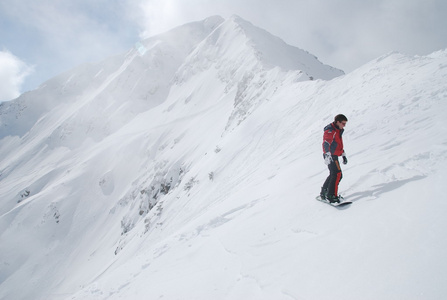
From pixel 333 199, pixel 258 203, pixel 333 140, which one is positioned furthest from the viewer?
pixel 258 203

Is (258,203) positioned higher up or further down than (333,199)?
higher up

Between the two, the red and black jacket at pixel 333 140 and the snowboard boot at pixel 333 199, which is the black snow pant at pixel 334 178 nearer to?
the snowboard boot at pixel 333 199

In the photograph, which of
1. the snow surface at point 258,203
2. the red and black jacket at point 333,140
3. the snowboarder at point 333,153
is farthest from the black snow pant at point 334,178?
the snow surface at point 258,203

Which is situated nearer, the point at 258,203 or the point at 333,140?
the point at 333,140

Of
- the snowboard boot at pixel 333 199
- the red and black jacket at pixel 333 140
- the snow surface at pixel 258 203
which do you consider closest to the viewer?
the snow surface at pixel 258 203

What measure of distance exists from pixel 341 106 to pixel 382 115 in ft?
15.9

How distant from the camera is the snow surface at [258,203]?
13.8 feet

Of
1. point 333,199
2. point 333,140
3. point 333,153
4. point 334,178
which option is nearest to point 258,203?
point 333,199

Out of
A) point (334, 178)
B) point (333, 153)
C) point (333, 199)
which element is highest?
point (333, 153)

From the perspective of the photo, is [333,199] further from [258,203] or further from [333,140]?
[258,203]

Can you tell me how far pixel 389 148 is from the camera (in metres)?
8.23

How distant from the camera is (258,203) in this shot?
8.95 meters

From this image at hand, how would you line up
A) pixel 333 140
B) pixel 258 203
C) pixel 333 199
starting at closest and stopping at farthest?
pixel 333 199
pixel 333 140
pixel 258 203

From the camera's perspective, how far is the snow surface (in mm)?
4199
